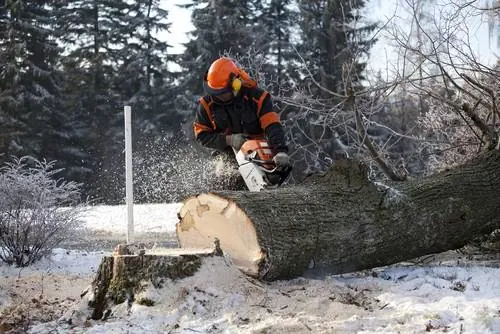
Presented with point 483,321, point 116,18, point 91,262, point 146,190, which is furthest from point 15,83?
point 483,321

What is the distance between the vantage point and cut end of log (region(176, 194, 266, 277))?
12.9 feet

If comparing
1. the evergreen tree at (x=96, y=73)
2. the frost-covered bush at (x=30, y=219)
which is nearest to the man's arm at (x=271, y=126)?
the frost-covered bush at (x=30, y=219)

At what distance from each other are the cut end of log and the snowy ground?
0.21 metres

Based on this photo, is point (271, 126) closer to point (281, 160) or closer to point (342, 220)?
point (281, 160)

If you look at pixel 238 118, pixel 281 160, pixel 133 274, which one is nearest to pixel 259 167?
pixel 281 160

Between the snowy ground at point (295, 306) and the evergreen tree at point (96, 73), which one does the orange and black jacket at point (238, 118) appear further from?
the evergreen tree at point (96, 73)

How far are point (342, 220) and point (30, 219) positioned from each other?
358 centimetres

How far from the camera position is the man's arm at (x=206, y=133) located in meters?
5.80

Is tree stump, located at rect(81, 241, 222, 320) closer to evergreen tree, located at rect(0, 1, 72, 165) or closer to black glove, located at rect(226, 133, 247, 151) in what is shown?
black glove, located at rect(226, 133, 247, 151)

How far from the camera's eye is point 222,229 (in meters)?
4.17

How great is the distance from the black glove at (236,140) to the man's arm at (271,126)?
0.81 feet

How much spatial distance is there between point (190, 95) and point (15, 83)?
780 cm

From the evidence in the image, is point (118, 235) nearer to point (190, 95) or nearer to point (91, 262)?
point (91, 262)

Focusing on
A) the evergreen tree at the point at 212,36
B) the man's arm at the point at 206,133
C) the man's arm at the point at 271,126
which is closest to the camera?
the man's arm at the point at 271,126
